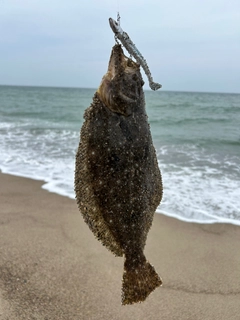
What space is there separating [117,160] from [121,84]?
47 cm

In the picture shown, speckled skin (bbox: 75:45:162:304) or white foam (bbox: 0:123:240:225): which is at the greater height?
speckled skin (bbox: 75:45:162:304)

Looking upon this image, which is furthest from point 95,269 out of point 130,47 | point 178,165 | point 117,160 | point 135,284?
point 178,165

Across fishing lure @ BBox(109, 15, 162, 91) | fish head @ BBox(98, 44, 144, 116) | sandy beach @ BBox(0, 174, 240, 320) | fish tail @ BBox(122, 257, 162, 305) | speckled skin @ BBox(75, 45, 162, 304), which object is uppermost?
Result: fishing lure @ BBox(109, 15, 162, 91)

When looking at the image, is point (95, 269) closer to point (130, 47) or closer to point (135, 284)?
point (135, 284)

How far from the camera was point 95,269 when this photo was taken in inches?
211

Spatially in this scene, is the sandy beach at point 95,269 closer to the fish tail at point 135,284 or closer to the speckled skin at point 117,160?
the fish tail at point 135,284

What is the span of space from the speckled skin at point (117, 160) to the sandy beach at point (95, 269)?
252 centimetres

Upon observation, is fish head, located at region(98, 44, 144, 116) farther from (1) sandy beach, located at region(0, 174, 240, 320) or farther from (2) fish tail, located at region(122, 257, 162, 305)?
(1) sandy beach, located at region(0, 174, 240, 320)

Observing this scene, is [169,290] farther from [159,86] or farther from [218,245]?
[159,86]

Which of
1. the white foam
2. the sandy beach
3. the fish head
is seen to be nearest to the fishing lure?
the fish head

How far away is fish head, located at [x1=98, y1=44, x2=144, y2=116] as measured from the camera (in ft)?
7.04

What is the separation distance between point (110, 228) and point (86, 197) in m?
0.28

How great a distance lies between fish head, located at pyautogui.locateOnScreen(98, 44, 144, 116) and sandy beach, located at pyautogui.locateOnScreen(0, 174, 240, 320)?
3.13m

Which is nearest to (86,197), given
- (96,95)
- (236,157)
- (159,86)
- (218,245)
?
(96,95)
